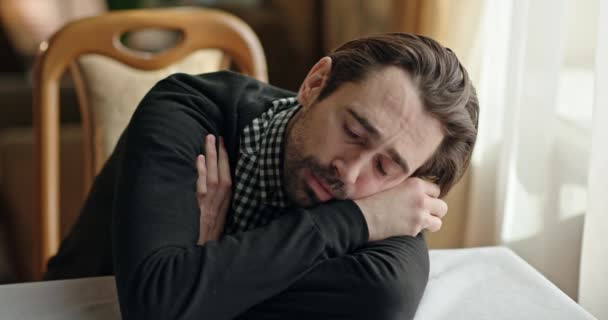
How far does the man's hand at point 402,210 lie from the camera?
1.08m

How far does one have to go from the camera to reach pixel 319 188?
1.08m

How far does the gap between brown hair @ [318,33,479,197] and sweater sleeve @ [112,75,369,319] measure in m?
0.19

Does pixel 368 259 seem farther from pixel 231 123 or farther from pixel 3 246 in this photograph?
pixel 3 246

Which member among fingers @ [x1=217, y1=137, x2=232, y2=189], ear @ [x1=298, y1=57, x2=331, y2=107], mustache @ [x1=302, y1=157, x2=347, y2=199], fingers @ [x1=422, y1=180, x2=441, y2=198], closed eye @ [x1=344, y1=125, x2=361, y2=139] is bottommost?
fingers @ [x1=422, y1=180, x2=441, y2=198]

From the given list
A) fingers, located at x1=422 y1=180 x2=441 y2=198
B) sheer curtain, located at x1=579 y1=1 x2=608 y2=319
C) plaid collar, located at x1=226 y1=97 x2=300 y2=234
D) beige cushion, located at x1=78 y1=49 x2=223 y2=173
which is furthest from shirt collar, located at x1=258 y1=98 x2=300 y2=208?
beige cushion, located at x1=78 y1=49 x2=223 y2=173

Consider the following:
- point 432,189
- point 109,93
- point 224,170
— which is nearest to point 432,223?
point 432,189

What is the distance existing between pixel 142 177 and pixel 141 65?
31.3 inches

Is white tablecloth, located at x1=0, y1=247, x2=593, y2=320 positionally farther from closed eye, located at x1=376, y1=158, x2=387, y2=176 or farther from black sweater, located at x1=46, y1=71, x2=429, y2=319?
closed eye, located at x1=376, y1=158, x2=387, y2=176

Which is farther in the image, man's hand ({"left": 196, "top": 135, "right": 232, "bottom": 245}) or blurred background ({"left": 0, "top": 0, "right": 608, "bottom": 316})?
blurred background ({"left": 0, "top": 0, "right": 608, "bottom": 316})

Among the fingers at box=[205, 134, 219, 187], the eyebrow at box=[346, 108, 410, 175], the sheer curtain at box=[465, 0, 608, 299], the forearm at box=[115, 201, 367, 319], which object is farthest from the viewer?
the sheer curtain at box=[465, 0, 608, 299]

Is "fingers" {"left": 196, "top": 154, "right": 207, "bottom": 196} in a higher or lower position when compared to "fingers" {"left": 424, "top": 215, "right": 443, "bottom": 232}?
higher

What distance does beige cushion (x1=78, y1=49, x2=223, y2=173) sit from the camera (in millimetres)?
1751

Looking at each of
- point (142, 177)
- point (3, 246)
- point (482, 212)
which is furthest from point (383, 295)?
point (3, 246)

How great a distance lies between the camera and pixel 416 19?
5.74 ft
